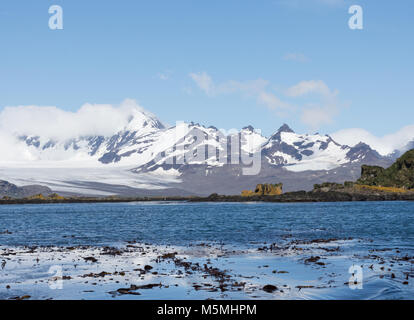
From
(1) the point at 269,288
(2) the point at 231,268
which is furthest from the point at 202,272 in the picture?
(1) the point at 269,288

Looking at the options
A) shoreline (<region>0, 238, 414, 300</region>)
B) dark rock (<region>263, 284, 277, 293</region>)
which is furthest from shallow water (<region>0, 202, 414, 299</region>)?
dark rock (<region>263, 284, 277, 293</region>)

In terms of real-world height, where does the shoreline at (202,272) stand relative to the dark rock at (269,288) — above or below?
below

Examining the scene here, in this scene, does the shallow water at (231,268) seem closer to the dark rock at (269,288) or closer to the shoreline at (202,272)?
the shoreline at (202,272)

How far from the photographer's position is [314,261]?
3891 centimetres

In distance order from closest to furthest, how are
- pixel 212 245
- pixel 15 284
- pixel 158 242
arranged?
1. pixel 15 284
2. pixel 212 245
3. pixel 158 242

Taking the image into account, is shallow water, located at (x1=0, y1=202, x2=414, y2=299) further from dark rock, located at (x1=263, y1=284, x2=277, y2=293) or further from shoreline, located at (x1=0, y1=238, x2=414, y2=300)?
dark rock, located at (x1=263, y1=284, x2=277, y2=293)

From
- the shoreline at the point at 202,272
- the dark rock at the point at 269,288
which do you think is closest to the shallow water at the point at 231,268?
the shoreline at the point at 202,272

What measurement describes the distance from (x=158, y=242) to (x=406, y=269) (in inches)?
1163

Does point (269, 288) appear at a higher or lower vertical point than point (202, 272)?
higher

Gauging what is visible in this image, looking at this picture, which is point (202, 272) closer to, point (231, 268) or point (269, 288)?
point (231, 268)

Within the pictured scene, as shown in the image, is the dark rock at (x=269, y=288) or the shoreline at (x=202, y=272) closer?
the shoreline at (x=202, y=272)

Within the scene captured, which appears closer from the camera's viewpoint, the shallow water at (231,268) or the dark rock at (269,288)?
the shallow water at (231,268)

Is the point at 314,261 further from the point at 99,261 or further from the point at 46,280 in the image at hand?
the point at 46,280
